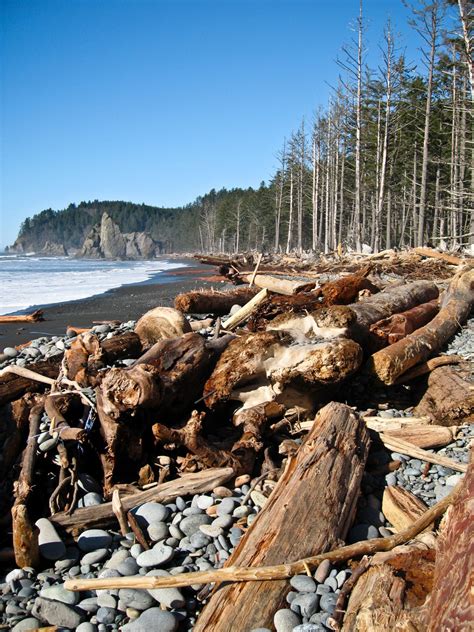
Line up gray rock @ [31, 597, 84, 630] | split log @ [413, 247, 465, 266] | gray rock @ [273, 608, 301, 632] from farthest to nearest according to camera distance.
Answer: split log @ [413, 247, 465, 266], gray rock @ [31, 597, 84, 630], gray rock @ [273, 608, 301, 632]

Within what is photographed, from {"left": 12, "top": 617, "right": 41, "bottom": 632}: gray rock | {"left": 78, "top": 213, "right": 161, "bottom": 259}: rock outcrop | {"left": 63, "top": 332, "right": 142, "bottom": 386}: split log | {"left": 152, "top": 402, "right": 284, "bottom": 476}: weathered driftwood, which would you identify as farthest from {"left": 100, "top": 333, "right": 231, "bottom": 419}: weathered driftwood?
{"left": 78, "top": 213, "right": 161, "bottom": 259}: rock outcrop

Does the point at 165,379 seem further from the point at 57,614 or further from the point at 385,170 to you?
the point at 385,170

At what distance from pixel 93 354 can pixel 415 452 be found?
145 inches

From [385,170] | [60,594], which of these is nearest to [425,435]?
[60,594]

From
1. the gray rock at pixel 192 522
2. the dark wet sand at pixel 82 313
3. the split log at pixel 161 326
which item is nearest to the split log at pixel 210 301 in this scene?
the split log at pixel 161 326

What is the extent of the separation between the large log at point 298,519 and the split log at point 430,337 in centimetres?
126

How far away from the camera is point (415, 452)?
4.17 metres

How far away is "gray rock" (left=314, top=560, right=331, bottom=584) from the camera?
9.34 ft

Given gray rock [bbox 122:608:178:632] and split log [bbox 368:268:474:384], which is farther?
split log [bbox 368:268:474:384]

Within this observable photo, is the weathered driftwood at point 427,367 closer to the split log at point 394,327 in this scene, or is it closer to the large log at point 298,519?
the split log at point 394,327

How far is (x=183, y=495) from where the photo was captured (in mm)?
3939

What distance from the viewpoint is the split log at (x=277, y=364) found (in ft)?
14.9

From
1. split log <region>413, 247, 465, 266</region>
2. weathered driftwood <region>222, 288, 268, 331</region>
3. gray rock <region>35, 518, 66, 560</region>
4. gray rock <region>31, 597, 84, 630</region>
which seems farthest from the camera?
split log <region>413, 247, 465, 266</region>

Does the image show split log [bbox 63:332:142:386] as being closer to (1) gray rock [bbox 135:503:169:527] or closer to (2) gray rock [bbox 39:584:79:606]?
(1) gray rock [bbox 135:503:169:527]
